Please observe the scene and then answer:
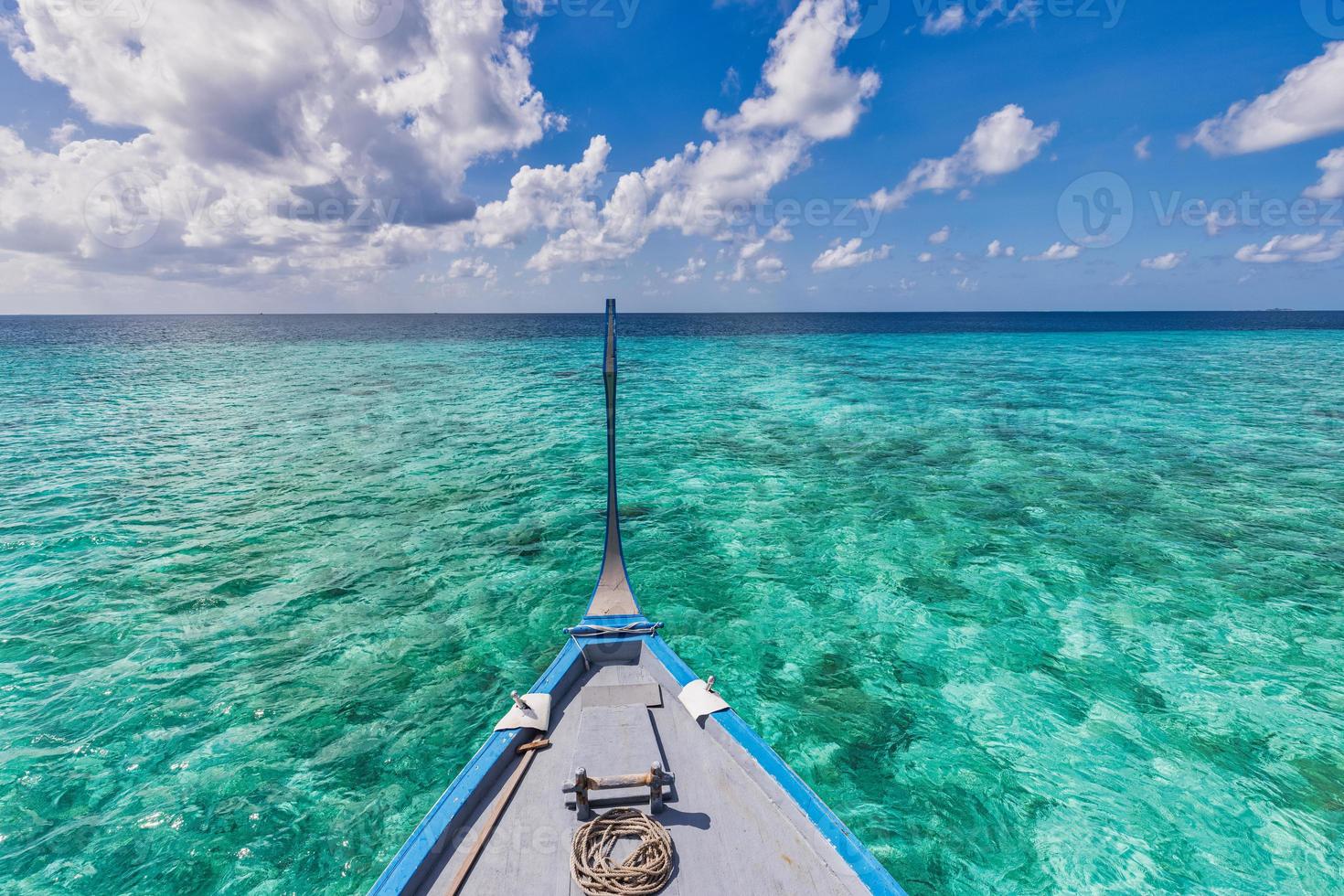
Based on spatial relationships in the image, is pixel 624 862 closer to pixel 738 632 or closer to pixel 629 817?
pixel 629 817

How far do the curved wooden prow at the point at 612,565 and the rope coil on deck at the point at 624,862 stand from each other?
4.56 meters

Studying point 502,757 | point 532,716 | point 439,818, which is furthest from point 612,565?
point 439,818

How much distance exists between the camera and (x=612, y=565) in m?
12.0

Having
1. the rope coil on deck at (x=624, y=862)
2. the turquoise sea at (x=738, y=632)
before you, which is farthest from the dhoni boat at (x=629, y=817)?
the turquoise sea at (x=738, y=632)

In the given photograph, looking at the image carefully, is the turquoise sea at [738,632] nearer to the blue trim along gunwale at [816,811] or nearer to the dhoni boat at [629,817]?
the blue trim along gunwale at [816,811]

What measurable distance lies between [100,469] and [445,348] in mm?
61170

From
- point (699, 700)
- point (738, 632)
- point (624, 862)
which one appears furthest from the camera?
point (738, 632)

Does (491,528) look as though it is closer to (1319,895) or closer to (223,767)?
(223,767)

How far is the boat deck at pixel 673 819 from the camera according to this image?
536cm

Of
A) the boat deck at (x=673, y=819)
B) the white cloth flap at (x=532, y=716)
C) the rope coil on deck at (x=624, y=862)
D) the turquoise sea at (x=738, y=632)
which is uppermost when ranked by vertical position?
the white cloth flap at (x=532, y=716)

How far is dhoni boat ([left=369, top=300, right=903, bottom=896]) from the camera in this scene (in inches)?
209

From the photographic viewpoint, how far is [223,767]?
9.02 m

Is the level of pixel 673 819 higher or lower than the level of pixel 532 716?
lower

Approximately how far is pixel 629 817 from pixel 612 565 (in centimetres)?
634
